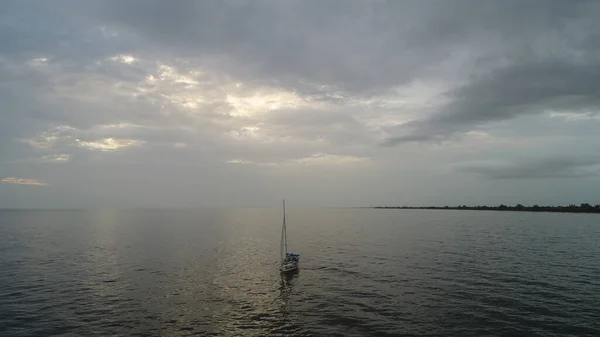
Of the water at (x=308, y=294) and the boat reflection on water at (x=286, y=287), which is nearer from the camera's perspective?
the water at (x=308, y=294)

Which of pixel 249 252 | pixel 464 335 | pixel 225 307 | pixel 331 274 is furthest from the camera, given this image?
pixel 249 252

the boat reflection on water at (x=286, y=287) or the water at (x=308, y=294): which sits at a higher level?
the water at (x=308, y=294)

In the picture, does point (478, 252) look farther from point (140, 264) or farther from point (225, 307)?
point (140, 264)

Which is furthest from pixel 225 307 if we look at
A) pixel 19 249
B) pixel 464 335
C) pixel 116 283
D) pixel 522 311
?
pixel 19 249

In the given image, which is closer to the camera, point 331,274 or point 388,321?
point 388,321

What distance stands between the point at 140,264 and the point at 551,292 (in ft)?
229

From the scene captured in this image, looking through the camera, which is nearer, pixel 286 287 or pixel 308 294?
pixel 308 294

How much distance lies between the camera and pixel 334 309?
125 feet

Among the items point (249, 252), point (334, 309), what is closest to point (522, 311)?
point (334, 309)

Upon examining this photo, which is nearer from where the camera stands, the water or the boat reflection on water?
the water

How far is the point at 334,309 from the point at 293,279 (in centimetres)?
1615

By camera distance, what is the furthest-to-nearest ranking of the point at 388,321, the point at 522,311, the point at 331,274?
the point at 331,274
the point at 522,311
the point at 388,321

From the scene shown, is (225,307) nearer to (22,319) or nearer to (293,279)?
(293,279)

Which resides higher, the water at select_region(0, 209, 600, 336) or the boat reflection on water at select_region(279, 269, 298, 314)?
the water at select_region(0, 209, 600, 336)
